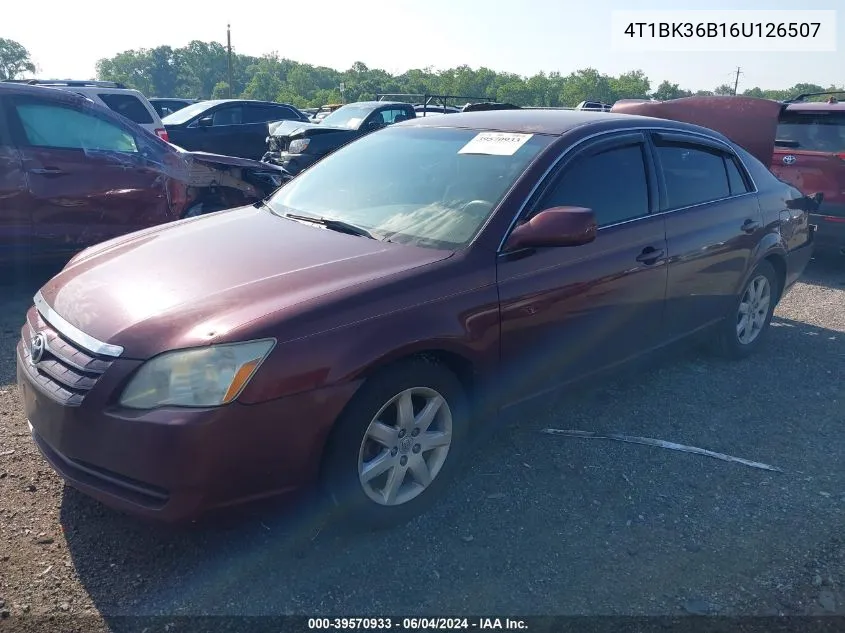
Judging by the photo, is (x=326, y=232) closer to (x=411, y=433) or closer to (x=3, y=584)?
(x=411, y=433)

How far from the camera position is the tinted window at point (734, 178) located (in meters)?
4.89

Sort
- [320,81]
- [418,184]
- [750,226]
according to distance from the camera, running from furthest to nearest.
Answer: [320,81] → [750,226] → [418,184]

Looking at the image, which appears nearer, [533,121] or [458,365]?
[458,365]

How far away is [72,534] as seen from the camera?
9.50 feet

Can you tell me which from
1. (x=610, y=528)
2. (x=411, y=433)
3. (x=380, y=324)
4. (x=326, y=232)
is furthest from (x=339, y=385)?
(x=610, y=528)

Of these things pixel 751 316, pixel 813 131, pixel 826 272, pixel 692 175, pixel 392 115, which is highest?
pixel 392 115

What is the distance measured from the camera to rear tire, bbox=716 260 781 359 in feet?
16.4

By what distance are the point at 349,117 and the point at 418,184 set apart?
11584 mm

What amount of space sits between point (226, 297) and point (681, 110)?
233 inches

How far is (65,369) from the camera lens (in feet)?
8.85

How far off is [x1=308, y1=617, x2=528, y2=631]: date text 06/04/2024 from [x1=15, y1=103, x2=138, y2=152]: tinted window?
4970 mm

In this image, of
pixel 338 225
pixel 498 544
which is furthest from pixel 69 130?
pixel 498 544

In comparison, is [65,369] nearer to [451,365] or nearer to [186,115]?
[451,365]

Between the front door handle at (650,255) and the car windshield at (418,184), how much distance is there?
807 mm
